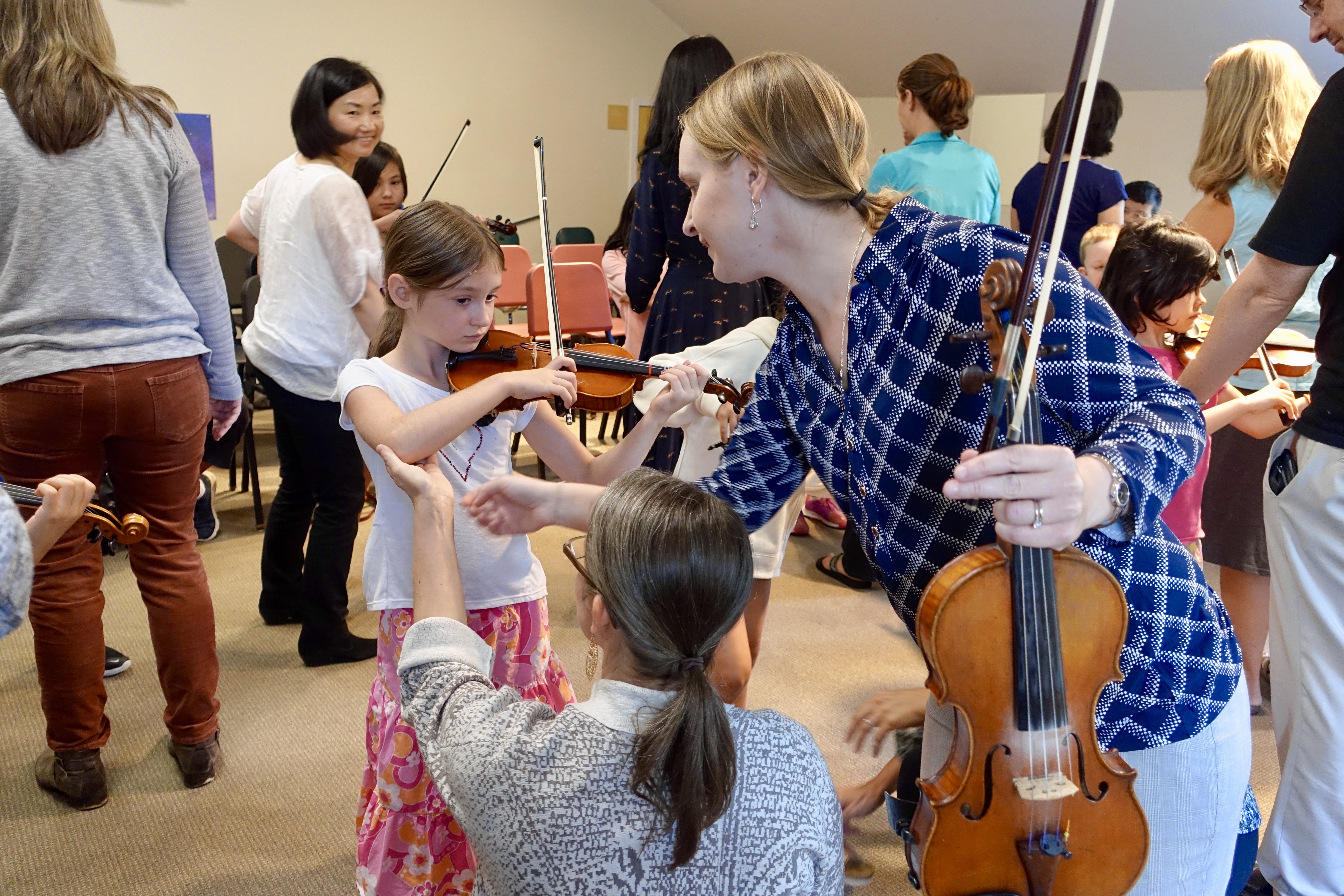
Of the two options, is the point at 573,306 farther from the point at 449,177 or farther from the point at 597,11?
the point at 597,11

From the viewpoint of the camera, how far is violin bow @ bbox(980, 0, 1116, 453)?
0.81 meters

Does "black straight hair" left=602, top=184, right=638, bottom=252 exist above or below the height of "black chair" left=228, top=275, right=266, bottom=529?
above

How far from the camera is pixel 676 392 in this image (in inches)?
64.6

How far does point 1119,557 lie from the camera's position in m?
1.03

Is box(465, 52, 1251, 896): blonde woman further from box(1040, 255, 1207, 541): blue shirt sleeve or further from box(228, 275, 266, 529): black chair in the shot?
box(228, 275, 266, 529): black chair

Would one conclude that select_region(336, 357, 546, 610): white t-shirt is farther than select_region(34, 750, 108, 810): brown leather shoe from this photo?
No

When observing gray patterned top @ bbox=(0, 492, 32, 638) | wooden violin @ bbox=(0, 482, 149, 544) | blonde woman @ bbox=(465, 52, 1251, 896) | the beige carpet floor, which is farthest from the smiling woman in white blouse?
gray patterned top @ bbox=(0, 492, 32, 638)

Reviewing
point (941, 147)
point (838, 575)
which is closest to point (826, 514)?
point (838, 575)

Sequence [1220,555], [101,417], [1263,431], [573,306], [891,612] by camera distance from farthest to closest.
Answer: [573,306]
[891,612]
[1220,555]
[1263,431]
[101,417]

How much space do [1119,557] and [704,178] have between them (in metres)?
0.64

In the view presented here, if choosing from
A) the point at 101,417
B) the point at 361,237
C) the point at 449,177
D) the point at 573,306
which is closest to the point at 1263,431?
the point at 361,237

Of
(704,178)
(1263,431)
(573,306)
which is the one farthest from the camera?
(573,306)

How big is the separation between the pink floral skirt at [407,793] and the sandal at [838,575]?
2.09 m

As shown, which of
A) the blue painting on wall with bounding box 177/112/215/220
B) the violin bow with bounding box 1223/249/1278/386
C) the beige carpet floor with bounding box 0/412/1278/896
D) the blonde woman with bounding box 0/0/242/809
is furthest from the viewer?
the blue painting on wall with bounding box 177/112/215/220
